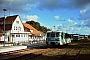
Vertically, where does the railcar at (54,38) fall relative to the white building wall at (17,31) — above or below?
below

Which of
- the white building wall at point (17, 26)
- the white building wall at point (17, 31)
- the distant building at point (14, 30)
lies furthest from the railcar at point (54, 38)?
the white building wall at point (17, 26)

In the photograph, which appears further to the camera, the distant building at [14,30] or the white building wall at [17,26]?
the white building wall at [17,26]

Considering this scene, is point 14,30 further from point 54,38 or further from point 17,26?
point 54,38

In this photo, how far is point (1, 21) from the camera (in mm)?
64688

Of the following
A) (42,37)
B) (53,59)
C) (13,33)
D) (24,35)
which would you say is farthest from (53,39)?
(42,37)

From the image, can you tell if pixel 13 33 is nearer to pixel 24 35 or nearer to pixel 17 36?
pixel 17 36

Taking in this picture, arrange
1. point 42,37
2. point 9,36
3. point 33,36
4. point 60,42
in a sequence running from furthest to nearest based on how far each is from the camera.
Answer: point 42,37
point 33,36
point 9,36
point 60,42

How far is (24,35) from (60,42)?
30964 millimetres

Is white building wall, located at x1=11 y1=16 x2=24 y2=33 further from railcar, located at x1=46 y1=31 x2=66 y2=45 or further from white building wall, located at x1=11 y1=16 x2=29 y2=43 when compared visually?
railcar, located at x1=46 y1=31 x2=66 y2=45

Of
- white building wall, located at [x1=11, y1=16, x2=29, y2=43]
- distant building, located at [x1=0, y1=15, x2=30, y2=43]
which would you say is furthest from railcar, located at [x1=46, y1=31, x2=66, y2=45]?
white building wall, located at [x1=11, y1=16, x2=29, y2=43]

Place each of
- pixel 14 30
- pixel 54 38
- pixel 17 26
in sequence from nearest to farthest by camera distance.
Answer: pixel 54 38, pixel 14 30, pixel 17 26

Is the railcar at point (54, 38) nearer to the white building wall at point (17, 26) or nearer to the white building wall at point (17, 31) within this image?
the white building wall at point (17, 31)

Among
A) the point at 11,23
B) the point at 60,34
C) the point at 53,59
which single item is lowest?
the point at 53,59

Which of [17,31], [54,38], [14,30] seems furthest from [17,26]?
[54,38]
